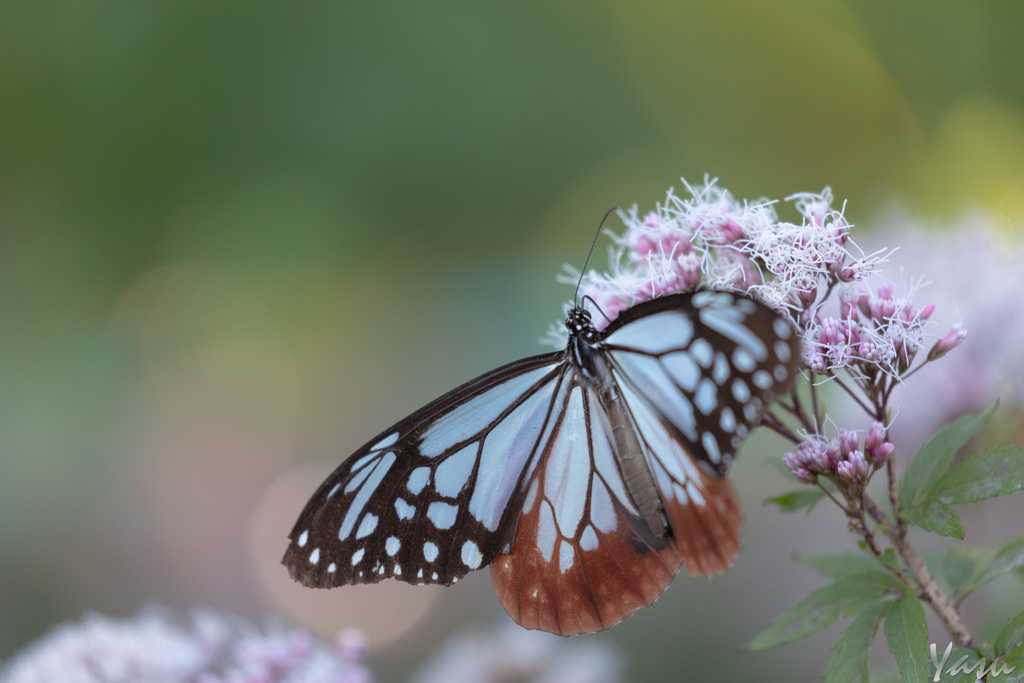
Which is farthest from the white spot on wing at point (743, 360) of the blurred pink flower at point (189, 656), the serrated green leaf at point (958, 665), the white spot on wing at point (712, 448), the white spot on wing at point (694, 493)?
the blurred pink flower at point (189, 656)

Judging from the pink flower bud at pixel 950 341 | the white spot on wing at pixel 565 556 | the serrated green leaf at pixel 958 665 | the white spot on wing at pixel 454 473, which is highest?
the white spot on wing at pixel 454 473

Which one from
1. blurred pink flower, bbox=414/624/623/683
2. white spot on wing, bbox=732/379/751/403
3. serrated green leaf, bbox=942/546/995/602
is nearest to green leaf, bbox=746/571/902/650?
serrated green leaf, bbox=942/546/995/602

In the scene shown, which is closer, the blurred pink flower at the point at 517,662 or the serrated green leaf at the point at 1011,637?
the serrated green leaf at the point at 1011,637

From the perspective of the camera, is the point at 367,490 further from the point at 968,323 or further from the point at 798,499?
the point at 968,323

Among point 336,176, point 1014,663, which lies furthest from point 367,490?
point 336,176

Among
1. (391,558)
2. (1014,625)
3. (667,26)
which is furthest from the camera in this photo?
(667,26)

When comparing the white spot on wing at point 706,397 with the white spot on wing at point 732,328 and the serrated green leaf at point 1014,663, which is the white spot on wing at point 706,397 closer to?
the white spot on wing at point 732,328

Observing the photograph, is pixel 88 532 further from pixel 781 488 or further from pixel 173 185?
pixel 781 488

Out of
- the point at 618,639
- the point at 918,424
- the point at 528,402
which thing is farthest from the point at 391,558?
the point at 618,639
